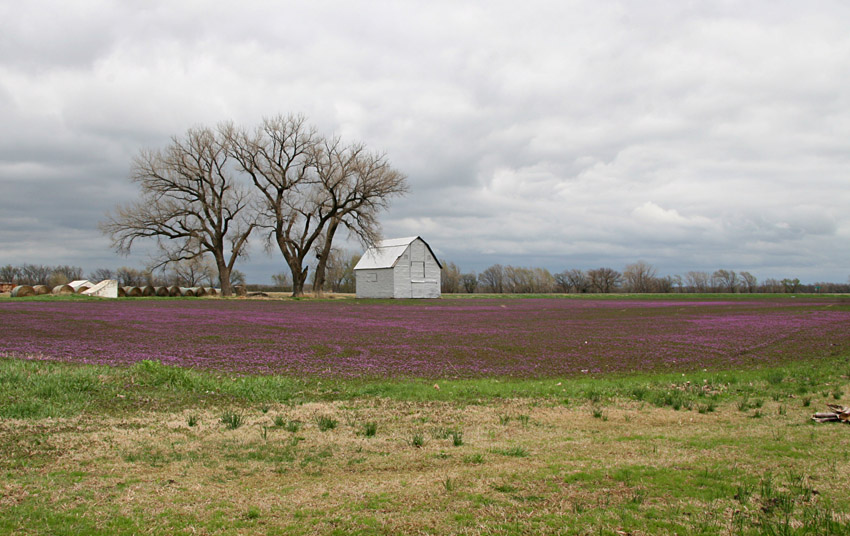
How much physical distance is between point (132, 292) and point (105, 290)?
16.4ft

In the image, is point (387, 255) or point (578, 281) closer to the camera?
point (387, 255)

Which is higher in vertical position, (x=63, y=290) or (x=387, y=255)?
(x=387, y=255)

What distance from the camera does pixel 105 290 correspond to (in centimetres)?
6078

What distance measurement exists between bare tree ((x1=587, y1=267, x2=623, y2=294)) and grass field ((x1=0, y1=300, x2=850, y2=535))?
393 ft

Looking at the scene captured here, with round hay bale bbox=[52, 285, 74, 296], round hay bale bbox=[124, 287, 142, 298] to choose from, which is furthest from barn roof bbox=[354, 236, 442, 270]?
round hay bale bbox=[52, 285, 74, 296]

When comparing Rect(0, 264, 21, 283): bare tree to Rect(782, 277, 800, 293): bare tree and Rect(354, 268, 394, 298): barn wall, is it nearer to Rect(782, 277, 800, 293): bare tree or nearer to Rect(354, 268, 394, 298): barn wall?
Rect(354, 268, 394, 298): barn wall

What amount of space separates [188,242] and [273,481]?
199 ft

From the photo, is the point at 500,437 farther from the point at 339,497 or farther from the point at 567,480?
the point at 339,497

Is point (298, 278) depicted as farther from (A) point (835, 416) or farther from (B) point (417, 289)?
(A) point (835, 416)

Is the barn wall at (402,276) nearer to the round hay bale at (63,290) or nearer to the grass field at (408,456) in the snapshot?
the round hay bale at (63,290)

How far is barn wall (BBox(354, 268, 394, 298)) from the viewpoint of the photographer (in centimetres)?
7244

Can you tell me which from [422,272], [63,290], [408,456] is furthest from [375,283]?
[408,456]

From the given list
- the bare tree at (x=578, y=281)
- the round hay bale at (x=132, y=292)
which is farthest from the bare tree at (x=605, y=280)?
the round hay bale at (x=132, y=292)

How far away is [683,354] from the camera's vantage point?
59.9ft
